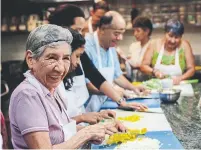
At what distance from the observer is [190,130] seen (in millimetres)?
2152

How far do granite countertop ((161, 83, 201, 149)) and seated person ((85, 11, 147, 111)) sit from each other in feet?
1.59

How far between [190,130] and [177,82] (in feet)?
5.12

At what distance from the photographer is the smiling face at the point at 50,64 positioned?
1595mm

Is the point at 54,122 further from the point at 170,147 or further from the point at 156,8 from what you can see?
the point at 156,8

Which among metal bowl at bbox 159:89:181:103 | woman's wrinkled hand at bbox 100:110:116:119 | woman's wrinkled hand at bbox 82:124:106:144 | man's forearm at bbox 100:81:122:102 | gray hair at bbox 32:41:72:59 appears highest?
gray hair at bbox 32:41:72:59

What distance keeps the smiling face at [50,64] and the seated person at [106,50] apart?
4.86 feet

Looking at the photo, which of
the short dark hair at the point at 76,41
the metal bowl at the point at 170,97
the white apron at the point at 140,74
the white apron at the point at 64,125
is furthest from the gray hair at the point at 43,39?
the white apron at the point at 140,74

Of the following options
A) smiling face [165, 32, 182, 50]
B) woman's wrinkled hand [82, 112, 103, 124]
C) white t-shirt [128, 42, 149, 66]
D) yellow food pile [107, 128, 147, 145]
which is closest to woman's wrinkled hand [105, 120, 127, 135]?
yellow food pile [107, 128, 147, 145]

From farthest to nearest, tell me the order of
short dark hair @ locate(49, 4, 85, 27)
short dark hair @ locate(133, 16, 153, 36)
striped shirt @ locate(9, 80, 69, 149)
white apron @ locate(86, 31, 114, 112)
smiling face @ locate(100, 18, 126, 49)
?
1. short dark hair @ locate(133, 16, 153, 36)
2. white apron @ locate(86, 31, 114, 112)
3. smiling face @ locate(100, 18, 126, 49)
4. short dark hair @ locate(49, 4, 85, 27)
5. striped shirt @ locate(9, 80, 69, 149)

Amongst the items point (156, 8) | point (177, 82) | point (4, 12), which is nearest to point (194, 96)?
point (177, 82)

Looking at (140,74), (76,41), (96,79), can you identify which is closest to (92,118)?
(76,41)

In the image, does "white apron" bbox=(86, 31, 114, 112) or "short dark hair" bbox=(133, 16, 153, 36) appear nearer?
"white apron" bbox=(86, 31, 114, 112)

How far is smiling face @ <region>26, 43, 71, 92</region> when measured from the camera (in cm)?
159

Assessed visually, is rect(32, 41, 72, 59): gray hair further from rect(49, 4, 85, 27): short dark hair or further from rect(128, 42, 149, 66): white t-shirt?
rect(128, 42, 149, 66): white t-shirt
